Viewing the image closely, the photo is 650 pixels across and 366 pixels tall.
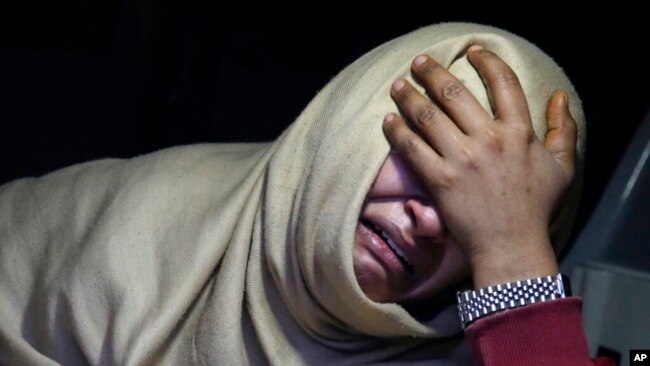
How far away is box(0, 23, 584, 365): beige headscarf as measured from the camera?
90cm

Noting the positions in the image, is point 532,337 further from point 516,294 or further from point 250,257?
point 250,257

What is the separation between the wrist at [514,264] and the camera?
0.86 metres

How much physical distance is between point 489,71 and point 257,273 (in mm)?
342

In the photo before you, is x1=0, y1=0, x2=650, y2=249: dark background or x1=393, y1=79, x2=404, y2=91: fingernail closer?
x1=393, y1=79, x2=404, y2=91: fingernail

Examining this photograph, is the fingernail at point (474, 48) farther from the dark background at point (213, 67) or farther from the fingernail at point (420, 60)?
the dark background at point (213, 67)

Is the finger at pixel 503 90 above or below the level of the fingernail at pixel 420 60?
below

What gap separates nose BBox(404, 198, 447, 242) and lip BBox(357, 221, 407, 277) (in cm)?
4

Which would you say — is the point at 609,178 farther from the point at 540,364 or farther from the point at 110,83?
the point at 110,83

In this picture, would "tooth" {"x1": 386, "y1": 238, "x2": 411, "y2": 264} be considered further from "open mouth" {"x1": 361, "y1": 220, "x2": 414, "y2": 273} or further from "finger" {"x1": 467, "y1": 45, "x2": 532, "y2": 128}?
"finger" {"x1": 467, "y1": 45, "x2": 532, "y2": 128}

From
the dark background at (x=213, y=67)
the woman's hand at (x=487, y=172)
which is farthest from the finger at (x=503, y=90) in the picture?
the dark background at (x=213, y=67)

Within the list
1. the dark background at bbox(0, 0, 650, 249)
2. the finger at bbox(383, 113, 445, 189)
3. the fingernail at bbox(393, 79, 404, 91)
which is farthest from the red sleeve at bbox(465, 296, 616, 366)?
the dark background at bbox(0, 0, 650, 249)

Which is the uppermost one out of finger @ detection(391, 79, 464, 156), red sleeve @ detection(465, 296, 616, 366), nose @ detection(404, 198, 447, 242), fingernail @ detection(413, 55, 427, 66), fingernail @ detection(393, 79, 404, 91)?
fingernail @ detection(413, 55, 427, 66)

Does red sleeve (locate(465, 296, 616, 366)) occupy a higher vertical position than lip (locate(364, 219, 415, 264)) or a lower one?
lower

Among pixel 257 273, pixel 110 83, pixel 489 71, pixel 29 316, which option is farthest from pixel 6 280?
pixel 489 71
